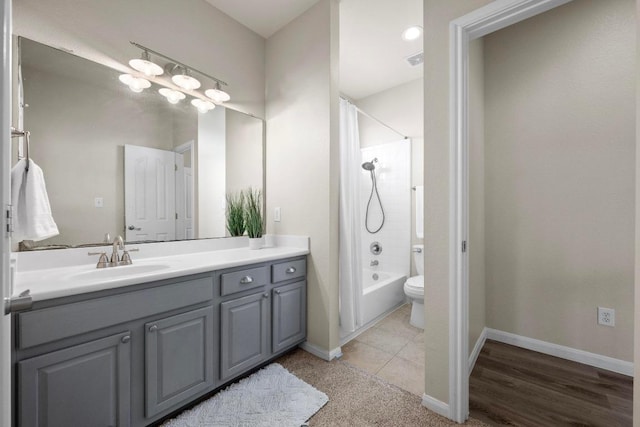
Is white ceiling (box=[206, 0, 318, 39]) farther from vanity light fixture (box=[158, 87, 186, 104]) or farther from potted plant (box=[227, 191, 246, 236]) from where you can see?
potted plant (box=[227, 191, 246, 236])

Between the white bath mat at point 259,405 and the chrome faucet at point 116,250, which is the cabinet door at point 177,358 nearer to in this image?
the white bath mat at point 259,405

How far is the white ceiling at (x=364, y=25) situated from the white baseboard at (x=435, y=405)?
2751 millimetres

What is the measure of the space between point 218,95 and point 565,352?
333 cm

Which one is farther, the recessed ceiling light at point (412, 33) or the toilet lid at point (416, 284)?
the toilet lid at point (416, 284)

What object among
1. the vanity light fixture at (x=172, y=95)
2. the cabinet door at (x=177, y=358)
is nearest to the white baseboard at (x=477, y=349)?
the cabinet door at (x=177, y=358)

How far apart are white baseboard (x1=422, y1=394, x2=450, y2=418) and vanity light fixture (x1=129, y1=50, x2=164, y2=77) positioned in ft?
8.69

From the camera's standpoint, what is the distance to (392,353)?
7.13 ft

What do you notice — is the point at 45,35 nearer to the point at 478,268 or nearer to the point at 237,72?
the point at 237,72

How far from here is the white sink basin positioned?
1370 mm

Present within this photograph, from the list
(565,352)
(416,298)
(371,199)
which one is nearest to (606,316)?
(565,352)

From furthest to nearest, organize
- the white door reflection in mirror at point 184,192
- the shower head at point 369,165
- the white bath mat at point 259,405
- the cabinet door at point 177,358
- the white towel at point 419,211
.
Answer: the shower head at point 369,165, the white towel at point 419,211, the white door reflection in mirror at point 184,192, the white bath mat at point 259,405, the cabinet door at point 177,358

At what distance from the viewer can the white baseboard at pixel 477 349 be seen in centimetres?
198

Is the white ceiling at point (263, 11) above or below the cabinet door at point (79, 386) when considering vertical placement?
above

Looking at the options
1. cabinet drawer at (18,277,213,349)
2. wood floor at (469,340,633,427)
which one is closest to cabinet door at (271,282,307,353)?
cabinet drawer at (18,277,213,349)
